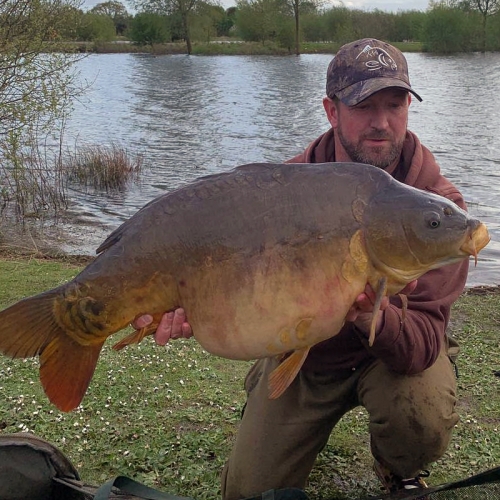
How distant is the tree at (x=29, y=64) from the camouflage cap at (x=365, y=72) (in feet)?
17.9

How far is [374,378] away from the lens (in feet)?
6.57

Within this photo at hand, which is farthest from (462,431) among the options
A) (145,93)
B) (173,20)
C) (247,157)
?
(173,20)

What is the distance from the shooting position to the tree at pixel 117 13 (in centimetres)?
4865

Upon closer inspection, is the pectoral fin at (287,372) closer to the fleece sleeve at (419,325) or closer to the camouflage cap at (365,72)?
the fleece sleeve at (419,325)

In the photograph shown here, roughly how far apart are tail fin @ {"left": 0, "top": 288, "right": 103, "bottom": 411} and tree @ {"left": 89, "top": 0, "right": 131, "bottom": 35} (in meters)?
49.4

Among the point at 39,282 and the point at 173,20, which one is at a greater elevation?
the point at 173,20

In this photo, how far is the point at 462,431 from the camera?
2.43 metres

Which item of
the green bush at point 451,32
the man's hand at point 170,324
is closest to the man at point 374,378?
the man's hand at point 170,324

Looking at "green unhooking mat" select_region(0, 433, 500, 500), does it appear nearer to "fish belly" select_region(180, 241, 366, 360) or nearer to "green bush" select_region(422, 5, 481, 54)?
"fish belly" select_region(180, 241, 366, 360)

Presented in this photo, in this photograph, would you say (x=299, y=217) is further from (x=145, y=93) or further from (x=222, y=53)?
(x=222, y=53)

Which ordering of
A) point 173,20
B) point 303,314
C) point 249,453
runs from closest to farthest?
point 303,314 → point 249,453 → point 173,20

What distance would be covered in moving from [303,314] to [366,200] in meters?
0.28

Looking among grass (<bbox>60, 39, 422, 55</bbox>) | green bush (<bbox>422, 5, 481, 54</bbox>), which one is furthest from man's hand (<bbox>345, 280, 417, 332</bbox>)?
grass (<bbox>60, 39, 422, 55</bbox>)

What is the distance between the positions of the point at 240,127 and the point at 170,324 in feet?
41.2
